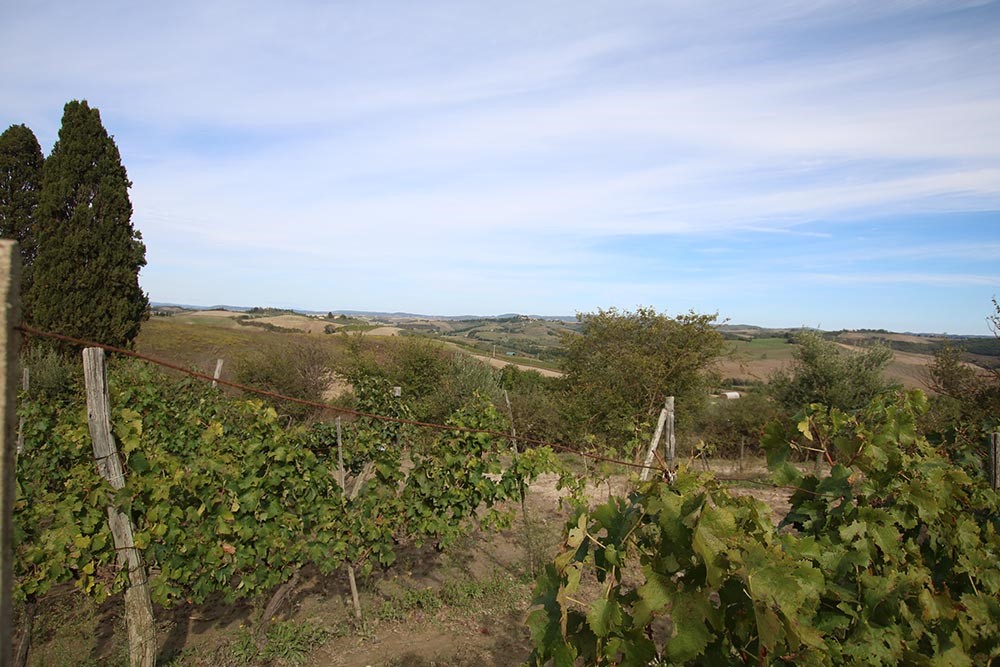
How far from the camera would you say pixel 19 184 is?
18391 mm

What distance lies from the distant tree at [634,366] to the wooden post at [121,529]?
1101 centimetres

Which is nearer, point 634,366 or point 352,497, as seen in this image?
point 352,497

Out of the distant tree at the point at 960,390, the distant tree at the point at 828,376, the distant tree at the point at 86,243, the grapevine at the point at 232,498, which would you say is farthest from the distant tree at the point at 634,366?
the distant tree at the point at 86,243

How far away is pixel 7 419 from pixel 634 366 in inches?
588

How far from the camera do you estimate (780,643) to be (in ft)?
5.71

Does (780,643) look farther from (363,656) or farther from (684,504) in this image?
(363,656)

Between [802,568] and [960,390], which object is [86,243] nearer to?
[802,568]

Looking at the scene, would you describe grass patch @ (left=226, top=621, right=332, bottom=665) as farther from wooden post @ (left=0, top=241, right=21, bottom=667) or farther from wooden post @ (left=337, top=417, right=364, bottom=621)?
wooden post @ (left=0, top=241, right=21, bottom=667)

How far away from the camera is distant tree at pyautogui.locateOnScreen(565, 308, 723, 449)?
15102mm

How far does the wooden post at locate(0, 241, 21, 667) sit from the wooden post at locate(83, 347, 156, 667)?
252 centimetres

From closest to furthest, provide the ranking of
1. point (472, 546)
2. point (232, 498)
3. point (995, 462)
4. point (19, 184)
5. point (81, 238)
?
1. point (995, 462)
2. point (232, 498)
3. point (472, 546)
4. point (81, 238)
5. point (19, 184)

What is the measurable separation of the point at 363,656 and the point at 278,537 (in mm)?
1129

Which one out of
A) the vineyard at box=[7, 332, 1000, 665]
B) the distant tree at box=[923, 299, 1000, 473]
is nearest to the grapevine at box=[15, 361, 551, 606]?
the vineyard at box=[7, 332, 1000, 665]

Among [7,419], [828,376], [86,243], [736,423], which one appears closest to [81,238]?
[86,243]
